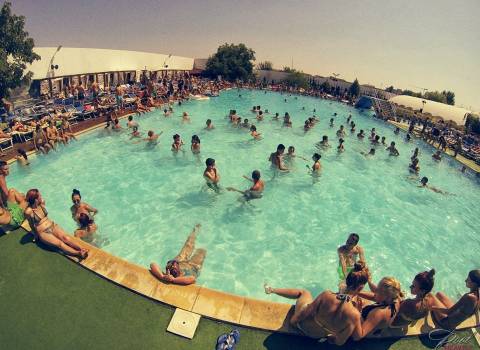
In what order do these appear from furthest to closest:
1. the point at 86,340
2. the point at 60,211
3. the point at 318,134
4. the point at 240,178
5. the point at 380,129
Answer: the point at 380,129
the point at 318,134
the point at 240,178
the point at 60,211
the point at 86,340

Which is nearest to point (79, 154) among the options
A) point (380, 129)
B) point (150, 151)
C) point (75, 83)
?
point (150, 151)

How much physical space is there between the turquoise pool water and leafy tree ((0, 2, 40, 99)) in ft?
19.7

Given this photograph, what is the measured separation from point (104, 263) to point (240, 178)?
24.8 feet

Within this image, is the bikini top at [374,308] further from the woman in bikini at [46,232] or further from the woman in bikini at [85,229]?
the woman in bikini at [85,229]

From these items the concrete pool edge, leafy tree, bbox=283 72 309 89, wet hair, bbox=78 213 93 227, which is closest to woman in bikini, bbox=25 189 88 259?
the concrete pool edge

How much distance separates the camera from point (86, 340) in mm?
4387

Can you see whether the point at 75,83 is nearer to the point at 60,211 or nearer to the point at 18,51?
the point at 18,51

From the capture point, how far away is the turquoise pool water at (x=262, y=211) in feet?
25.6

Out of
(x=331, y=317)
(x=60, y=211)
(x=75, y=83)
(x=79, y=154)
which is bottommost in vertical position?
(x=60, y=211)

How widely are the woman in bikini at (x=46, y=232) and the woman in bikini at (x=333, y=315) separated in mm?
4527

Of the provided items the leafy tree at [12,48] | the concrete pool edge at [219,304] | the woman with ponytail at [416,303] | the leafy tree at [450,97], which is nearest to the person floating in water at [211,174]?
the concrete pool edge at [219,304]

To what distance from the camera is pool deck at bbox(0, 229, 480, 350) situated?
4.38m

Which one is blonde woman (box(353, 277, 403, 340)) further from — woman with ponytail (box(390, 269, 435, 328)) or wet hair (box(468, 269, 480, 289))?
wet hair (box(468, 269, 480, 289))

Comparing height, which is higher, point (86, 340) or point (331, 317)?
point (331, 317)
